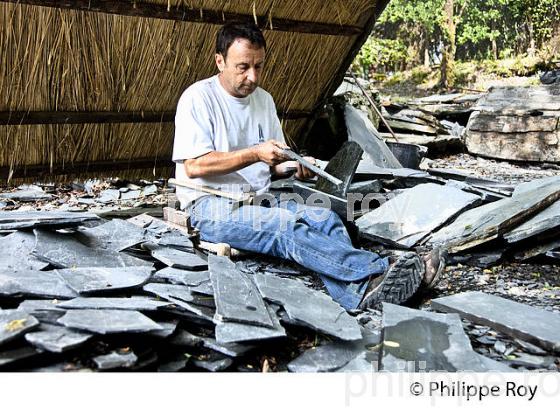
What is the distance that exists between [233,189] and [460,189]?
6.14 ft

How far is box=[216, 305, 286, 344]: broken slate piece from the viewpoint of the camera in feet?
6.57

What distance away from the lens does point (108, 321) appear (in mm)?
1937

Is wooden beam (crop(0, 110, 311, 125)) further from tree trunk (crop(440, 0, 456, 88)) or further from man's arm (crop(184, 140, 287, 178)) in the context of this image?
tree trunk (crop(440, 0, 456, 88))

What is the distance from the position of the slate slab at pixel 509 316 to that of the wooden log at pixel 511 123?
183 inches

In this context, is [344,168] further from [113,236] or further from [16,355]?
[16,355]

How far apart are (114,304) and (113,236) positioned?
3.40 feet

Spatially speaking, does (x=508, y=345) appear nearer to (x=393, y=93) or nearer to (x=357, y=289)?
(x=357, y=289)

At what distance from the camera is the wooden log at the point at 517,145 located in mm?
6746


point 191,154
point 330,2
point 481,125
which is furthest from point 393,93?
point 191,154

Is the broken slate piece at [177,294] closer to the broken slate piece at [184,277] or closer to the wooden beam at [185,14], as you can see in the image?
the broken slate piece at [184,277]

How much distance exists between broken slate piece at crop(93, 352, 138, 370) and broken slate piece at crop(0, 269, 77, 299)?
50 centimetres

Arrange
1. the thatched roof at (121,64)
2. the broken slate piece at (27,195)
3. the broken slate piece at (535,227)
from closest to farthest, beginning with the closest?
the broken slate piece at (535,227) → the thatched roof at (121,64) → the broken slate piece at (27,195)

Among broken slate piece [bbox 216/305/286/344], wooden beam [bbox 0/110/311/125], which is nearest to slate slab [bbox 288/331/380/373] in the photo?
broken slate piece [bbox 216/305/286/344]

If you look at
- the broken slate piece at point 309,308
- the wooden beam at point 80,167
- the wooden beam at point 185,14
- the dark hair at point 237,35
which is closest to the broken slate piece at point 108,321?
the broken slate piece at point 309,308
